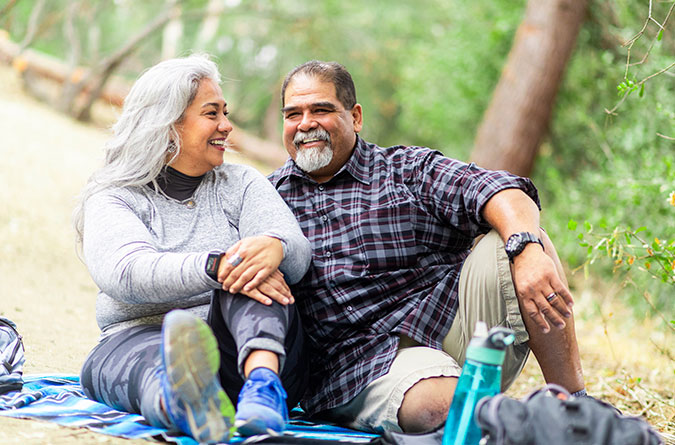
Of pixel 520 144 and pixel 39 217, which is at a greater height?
pixel 520 144

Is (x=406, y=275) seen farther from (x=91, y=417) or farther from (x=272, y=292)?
(x=91, y=417)

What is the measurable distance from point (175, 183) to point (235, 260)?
686 mm

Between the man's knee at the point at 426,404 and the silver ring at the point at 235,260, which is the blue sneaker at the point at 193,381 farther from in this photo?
the man's knee at the point at 426,404

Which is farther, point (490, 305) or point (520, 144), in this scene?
point (520, 144)

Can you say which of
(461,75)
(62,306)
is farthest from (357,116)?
(461,75)

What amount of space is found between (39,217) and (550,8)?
6025mm

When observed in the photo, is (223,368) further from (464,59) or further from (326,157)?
(464,59)

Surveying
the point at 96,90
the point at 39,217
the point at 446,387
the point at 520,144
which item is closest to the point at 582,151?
the point at 520,144

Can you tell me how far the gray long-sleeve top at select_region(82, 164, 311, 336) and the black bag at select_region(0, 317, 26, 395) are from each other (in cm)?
34

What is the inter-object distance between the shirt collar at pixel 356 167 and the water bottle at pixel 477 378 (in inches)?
42.3

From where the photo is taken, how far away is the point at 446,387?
104 inches

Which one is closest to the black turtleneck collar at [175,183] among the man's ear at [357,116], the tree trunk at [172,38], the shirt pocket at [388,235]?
the shirt pocket at [388,235]

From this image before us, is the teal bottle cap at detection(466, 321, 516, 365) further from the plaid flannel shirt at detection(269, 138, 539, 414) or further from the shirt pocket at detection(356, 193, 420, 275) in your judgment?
the shirt pocket at detection(356, 193, 420, 275)

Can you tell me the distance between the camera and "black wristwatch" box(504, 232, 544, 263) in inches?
105
